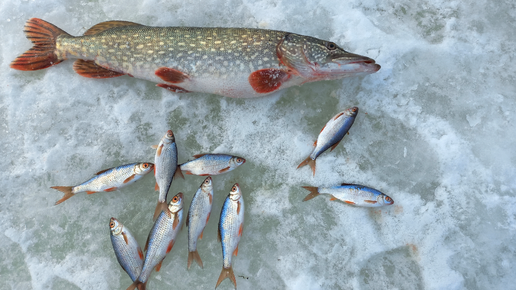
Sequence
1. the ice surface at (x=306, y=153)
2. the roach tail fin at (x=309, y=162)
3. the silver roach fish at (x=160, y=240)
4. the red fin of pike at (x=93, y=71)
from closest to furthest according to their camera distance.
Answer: the silver roach fish at (x=160, y=240) → the ice surface at (x=306, y=153) → the roach tail fin at (x=309, y=162) → the red fin of pike at (x=93, y=71)

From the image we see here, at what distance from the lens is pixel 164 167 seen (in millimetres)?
2773

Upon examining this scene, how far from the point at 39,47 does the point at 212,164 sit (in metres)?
2.20

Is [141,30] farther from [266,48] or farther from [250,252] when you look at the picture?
[250,252]

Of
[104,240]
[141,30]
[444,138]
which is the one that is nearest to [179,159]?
[104,240]

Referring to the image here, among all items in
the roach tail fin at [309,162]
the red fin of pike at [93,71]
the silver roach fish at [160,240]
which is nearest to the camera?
the silver roach fish at [160,240]

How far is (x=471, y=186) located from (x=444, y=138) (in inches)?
20.2

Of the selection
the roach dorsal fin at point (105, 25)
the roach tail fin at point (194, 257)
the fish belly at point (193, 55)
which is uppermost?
the roach dorsal fin at point (105, 25)

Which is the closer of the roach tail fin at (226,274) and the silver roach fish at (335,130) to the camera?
the roach tail fin at (226,274)

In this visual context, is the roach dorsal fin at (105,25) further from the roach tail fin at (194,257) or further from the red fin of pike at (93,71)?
the roach tail fin at (194,257)

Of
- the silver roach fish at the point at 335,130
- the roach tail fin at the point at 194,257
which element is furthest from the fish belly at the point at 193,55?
the roach tail fin at the point at 194,257

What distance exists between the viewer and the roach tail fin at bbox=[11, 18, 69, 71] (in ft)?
10.1

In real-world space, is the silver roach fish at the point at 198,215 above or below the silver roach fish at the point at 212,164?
below

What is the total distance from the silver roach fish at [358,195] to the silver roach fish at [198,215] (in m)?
1.09

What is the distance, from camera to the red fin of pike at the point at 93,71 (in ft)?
10.0
